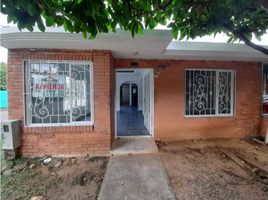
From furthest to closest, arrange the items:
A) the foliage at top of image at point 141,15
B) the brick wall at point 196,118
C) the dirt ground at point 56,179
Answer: the brick wall at point 196,118 < the dirt ground at point 56,179 < the foliage at top of image at point 141,15

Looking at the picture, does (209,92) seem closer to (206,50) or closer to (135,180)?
(206,50)

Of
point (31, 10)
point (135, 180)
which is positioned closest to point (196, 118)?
point (135, 180)

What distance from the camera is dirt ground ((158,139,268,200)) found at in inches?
105

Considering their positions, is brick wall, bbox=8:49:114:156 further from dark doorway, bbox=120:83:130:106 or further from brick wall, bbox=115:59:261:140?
dark doorway, bbox=120:83:130:106

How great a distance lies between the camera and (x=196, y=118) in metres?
5.25

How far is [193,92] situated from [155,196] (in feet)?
11.9

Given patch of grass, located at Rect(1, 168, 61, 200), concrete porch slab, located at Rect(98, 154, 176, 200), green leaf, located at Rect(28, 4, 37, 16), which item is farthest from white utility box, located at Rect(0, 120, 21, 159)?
green leaf, located at Rect(28, 4, 37, 16)

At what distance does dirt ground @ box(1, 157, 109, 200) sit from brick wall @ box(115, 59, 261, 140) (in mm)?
2347

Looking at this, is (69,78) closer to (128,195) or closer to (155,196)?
(128,195)

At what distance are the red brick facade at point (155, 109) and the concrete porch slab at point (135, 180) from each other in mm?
768

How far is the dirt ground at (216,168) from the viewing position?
2.68 m

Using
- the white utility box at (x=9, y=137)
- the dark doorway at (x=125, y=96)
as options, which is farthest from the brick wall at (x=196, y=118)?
the dark doorway at (x=125, y=96)

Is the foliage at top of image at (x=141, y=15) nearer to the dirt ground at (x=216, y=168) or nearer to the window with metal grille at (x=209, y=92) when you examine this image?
the dirt ground at (x=216, y=168)

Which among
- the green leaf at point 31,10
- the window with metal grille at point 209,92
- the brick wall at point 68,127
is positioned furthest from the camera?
the window with metal grille at point 209,92
